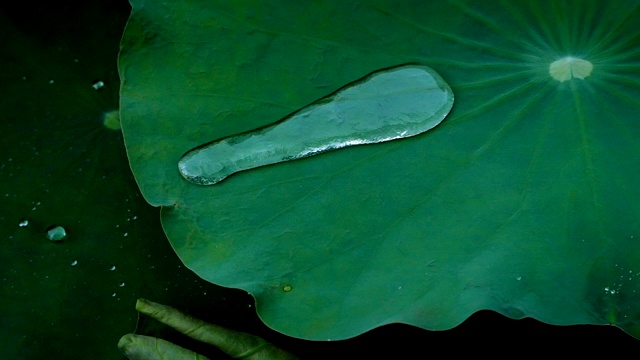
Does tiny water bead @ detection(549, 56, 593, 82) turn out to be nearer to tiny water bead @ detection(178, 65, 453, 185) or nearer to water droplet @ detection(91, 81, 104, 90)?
tiny water bead @ detection(178, 65, 453, 185)

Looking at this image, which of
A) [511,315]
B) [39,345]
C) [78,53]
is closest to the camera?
[511,315]

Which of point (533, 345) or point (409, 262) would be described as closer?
point (409, 262)

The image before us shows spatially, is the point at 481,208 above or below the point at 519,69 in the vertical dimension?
below

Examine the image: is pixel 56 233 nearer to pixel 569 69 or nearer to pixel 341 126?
pixel 341 126

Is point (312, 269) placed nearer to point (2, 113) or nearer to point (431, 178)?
point (431, 178)

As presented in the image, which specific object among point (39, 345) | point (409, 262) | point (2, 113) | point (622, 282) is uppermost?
point (622, 282)

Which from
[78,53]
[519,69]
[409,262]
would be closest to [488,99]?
[519,69]

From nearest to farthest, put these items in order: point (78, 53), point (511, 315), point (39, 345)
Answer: point (511, 315)
point (39, 345)
point (78, 53)

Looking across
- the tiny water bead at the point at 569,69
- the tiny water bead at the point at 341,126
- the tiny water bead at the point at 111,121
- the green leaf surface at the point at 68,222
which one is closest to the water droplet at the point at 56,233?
the green leaf surface at the point at 68,222

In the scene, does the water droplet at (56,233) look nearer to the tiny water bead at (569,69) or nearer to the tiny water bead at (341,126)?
the tiny water bead at (341,126)
